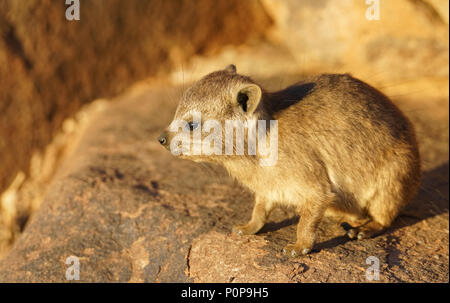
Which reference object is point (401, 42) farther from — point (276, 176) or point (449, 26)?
point (276, 176)

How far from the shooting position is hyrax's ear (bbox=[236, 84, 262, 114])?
13.2 feet

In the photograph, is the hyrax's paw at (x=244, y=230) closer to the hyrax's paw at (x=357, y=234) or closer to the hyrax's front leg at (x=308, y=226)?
the hyrax's front leg at (x=308, y=226)

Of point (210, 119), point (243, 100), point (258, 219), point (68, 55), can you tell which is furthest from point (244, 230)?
point (68, 55)

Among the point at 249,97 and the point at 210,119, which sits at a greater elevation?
the point at 249,97

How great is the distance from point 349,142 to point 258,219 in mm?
1163

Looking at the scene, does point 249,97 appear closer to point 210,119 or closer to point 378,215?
point 210,119

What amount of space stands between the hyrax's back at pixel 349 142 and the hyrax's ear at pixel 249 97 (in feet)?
1.13

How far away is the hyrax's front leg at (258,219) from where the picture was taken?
473cm

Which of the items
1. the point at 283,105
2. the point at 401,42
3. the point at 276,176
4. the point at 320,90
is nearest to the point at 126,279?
the point at 276,176

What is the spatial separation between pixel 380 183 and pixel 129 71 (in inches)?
261

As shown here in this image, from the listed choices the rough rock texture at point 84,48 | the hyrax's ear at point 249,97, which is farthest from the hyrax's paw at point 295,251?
the rough rock texture at point 84,48

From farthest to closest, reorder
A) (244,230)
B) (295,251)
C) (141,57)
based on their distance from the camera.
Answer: (141,57) → (244,230) → (295,251)

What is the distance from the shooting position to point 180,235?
4.84m

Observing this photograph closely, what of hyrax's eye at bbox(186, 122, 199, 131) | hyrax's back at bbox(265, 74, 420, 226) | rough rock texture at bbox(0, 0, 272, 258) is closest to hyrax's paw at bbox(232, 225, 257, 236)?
hyrax's back at bbox(265, 74, 420, 226)
